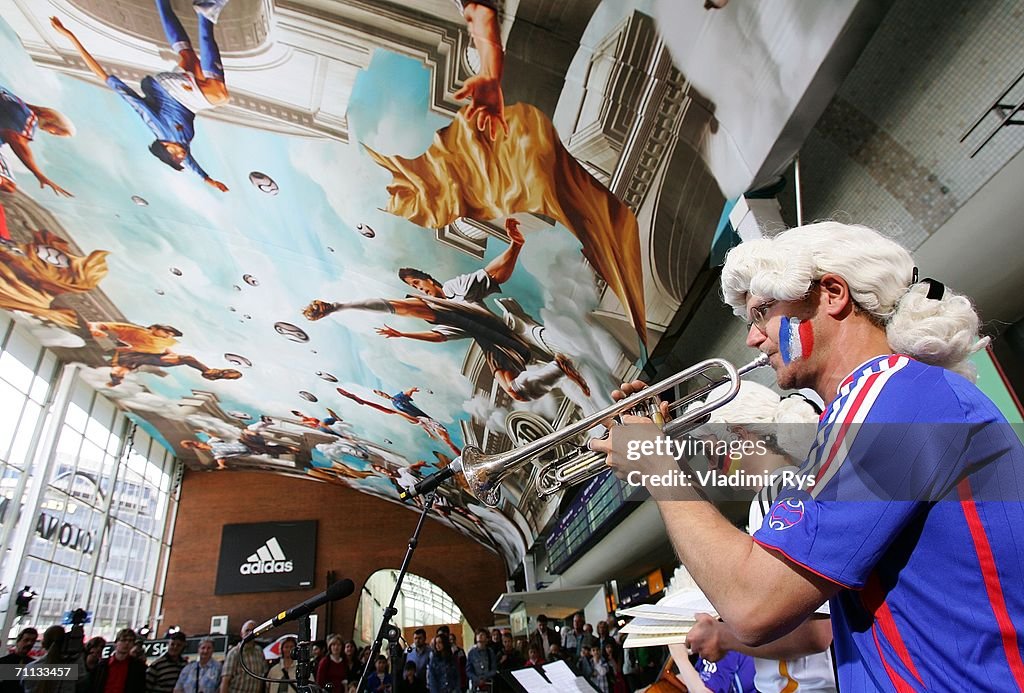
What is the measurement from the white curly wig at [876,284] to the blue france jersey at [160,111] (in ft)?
21.0

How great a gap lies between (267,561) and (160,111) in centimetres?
1522

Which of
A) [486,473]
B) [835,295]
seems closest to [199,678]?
[486,473]

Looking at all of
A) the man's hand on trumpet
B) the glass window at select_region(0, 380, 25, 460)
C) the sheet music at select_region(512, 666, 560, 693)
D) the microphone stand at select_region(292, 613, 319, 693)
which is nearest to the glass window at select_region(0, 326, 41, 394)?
the glass window at select_region(0, 380, 25, 460)

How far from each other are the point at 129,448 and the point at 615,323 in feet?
49.5

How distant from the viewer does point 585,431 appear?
2041mm

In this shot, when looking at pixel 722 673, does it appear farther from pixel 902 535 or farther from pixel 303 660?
pixel 303 660

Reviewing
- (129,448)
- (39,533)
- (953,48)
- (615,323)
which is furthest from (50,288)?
(953,48)

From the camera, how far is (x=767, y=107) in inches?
132

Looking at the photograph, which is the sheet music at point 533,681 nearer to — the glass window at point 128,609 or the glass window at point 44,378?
the glass window at point 44,378

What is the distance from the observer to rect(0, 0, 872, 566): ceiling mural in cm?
447

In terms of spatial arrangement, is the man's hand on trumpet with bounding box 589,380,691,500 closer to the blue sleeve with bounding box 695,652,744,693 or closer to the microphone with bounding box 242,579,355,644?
the blue sleeve with bounding box 695,652,744,693

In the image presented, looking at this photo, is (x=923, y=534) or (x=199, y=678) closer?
(x=923, y=534)

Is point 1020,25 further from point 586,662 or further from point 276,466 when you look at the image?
point 276,466

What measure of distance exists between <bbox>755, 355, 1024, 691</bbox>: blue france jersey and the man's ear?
0.19 meters
